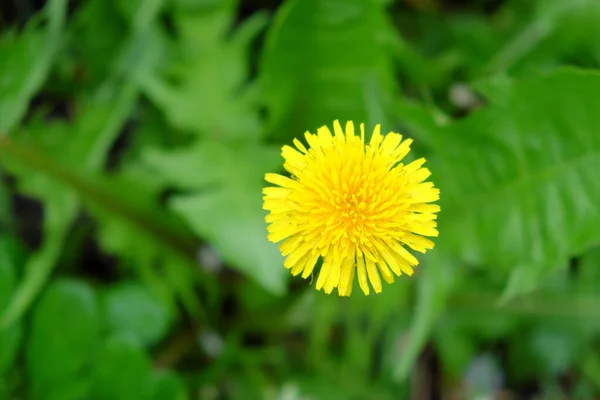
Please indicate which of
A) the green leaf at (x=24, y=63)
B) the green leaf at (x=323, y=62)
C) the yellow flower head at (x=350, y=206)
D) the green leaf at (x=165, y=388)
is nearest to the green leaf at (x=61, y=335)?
the green leaf at (x=165, y=388)

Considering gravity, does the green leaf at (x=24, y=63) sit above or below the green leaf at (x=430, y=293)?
above

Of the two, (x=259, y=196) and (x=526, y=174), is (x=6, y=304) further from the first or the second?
(x=526, y=174)

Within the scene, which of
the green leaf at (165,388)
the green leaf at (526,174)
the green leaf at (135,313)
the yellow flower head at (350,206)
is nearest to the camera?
the yellow flower head at (350,206)

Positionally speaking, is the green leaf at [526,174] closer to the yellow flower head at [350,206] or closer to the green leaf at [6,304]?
the yellow flower head at [350,206]

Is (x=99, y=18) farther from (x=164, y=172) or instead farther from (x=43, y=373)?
(x=43, y=373)

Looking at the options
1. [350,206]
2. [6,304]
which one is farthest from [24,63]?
[350,206]

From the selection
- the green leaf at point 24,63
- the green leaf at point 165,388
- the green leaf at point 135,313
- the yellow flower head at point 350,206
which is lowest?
the green leaf at point 165,388
